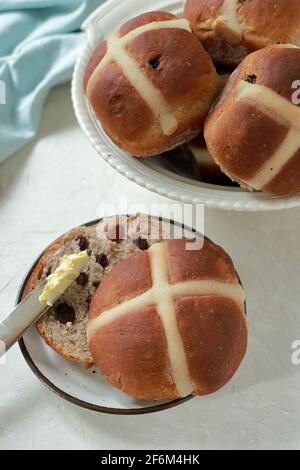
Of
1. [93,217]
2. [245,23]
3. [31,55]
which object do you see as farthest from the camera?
[31,55]

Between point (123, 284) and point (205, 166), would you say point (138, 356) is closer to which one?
point (123, 284)

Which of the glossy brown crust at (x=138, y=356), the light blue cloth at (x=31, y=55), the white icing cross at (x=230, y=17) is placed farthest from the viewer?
the light blue cloth at (x=31, y=55)

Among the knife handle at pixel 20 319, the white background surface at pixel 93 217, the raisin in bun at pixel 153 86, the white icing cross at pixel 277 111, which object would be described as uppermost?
the raisin in bun at pixel 153 86

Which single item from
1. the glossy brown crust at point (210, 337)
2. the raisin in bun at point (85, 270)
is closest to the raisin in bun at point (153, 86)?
the raisin in bun at point (85, 270)

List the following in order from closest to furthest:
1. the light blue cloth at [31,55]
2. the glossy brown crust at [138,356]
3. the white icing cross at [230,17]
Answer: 1. the glossy brown crust at [138,356]
2. the white icing cross at [230,17]
3. the light blue cloth at [31,55]

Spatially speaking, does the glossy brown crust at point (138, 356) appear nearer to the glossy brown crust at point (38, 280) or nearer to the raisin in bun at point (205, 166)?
the glossy brown crust at point (38, 280)

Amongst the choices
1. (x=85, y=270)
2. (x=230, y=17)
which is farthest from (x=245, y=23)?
(x=85, y=270)
